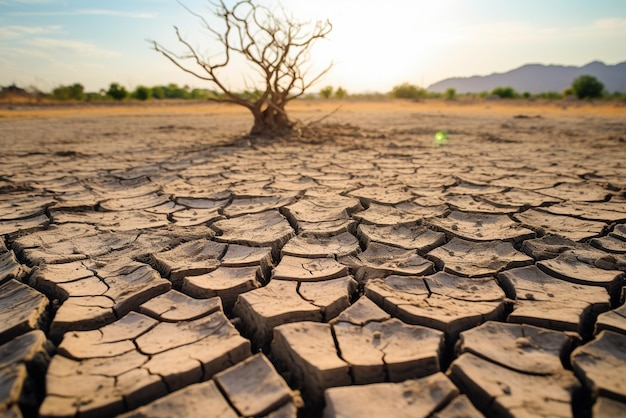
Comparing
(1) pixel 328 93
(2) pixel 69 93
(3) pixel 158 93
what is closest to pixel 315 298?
(2) pixel 69 93

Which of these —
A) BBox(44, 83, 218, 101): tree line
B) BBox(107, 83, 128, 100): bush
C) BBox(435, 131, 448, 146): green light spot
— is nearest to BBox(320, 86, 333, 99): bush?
BBox(44, 83, 218, 101): tree line

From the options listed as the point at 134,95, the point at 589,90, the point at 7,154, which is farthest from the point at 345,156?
the point at 134,95

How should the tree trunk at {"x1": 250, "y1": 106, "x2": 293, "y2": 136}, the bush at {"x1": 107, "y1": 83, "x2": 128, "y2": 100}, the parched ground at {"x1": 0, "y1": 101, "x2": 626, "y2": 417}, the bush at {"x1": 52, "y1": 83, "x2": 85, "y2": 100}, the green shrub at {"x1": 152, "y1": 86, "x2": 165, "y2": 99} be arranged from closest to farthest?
the parched ground at {"x1": 0, "y1": 101, "x2": 626, "y2": 417} < the tree trunk at {"x1": 250, "y1": 106, "x2": 293, "y2": 136} < the bush at {"x1": 52, "y1": 83, "x2": 85, "y2": 100} < the bush at {"x1": 107, "y1": 83, "x2": 128, "y2": 100} < the green shrub at {"x1": 152, "y1": 86, "x2": 165, "y2": 99}

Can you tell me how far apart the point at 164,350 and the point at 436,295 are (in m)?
0.95

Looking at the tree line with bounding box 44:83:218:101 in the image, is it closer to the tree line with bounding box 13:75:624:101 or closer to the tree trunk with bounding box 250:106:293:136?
the tree line with bounding box 13:75:624:101

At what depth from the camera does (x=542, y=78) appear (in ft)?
558

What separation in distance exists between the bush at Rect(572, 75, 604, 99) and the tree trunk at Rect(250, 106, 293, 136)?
723 inches

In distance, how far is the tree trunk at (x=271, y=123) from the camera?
5.88 metres

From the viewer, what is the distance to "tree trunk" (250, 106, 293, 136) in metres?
5.88

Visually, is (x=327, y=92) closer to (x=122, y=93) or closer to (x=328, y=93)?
(x=328, y=93)

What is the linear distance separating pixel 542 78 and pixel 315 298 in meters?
208

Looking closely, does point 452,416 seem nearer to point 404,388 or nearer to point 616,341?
point 404,388

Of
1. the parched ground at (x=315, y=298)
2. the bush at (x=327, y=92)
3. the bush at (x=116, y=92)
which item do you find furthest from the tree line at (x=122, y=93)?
the parched ground at (x=315, y=298)

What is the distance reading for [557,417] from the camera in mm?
849
